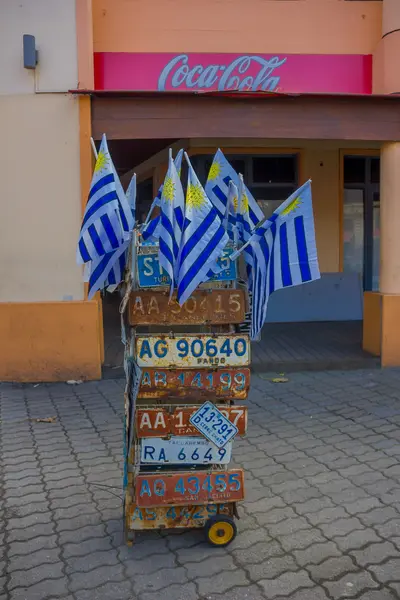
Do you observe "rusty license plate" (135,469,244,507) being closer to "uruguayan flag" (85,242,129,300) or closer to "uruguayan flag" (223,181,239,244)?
"uruguayan flag" (85,242,129,300)

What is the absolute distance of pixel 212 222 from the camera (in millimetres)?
2961

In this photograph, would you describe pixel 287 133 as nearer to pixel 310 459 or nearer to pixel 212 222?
pixel 310 459

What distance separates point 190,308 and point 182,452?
86 centimetres

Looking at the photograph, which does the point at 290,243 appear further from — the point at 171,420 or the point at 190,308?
the point at 171,420

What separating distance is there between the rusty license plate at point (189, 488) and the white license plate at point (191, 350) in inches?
25.2

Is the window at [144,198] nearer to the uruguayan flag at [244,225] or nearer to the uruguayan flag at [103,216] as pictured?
the uruguayan flag at [244,225]

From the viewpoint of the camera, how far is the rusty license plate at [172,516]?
3348mm

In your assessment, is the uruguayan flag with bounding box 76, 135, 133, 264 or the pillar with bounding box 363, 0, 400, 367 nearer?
the uruguayan flag with bounding box 76, 135, 133, 264

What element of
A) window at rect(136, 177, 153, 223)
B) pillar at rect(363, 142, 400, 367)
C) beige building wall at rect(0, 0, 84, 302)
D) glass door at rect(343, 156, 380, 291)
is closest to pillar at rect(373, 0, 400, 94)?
pillar at rect(363, 142, 400, 367)

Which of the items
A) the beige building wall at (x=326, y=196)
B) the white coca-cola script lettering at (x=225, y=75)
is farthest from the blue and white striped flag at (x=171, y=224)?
the beige building wall at (x=326, y=196)

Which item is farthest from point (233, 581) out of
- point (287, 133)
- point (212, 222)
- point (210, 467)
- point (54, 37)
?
point (54, 37)

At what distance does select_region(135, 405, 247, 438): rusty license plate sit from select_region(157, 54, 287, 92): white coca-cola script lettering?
16.8 ft

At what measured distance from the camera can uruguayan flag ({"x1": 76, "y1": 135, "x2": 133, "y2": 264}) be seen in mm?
3127

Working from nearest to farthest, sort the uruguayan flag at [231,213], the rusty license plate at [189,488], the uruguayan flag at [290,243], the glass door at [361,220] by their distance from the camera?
the uruguayan flag at [290,243]
the rusty license plate at [189,488]
the uruguayan flag at [231,213]
the glass door at [361,220]
